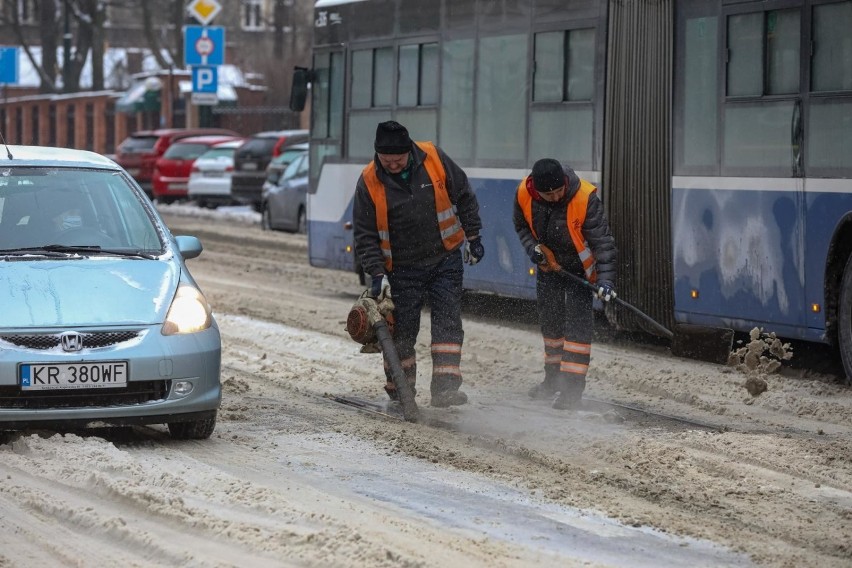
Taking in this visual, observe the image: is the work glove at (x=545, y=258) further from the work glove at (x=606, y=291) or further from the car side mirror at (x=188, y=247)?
the car side mirror at (x=188, y=247)

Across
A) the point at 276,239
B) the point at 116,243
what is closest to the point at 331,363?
the point at 116,243

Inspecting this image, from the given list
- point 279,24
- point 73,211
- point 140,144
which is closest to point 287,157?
point 140,144

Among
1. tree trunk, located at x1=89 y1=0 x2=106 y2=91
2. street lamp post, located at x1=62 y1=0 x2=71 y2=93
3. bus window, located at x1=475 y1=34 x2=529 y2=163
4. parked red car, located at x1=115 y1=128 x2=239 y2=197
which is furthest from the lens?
tree trunk, located at x1=89 y1=0 x2=106 y2=91

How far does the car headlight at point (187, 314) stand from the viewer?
27.2 ft

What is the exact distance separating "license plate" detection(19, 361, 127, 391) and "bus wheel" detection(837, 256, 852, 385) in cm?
488

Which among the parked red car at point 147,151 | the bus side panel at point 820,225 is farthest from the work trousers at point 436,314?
the parked red car at point 147,151

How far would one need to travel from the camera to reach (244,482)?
7262mm

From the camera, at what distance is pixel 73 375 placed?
26.0ft

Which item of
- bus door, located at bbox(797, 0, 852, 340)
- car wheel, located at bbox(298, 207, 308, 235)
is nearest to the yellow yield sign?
car wheel, located at bbox(298, 207, 308, 235)

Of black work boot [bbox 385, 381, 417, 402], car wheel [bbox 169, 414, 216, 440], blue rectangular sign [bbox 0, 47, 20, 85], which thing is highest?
blue rectangular sign [bbox 0, 47, 20, 85]

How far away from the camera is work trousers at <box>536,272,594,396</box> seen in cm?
995

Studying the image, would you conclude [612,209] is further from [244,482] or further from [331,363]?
[244,482]

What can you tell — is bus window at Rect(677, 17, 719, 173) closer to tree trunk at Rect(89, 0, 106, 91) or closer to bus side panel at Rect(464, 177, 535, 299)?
bus side panel at Rect(464, 177, 535, 299)

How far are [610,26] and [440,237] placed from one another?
3.67m
